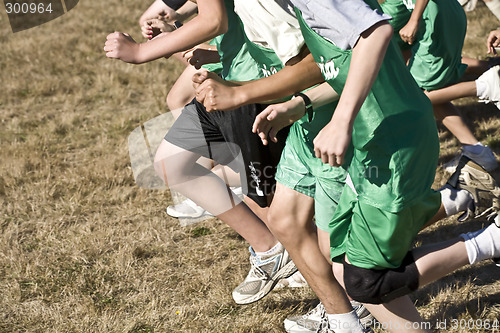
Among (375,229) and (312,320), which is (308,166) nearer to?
(375,229)

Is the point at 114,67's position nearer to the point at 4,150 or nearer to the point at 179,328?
the point at 4,150

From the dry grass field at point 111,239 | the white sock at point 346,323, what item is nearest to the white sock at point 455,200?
the dry grass field at point 111,239

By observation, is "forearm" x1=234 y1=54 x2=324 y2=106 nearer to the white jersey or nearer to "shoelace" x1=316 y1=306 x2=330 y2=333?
the white jersey

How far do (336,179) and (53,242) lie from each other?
182 centimetres

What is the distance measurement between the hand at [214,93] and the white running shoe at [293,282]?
122cm

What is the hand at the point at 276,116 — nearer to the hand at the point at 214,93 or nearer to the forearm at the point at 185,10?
the hand at the point at 214,93

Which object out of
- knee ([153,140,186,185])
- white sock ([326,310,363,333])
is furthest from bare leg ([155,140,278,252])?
white sock ([326,310,363,333])

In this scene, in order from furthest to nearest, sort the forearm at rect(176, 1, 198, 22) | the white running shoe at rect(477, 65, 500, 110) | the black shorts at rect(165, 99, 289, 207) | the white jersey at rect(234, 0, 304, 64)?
1. the white running shoe at rect(477, 65, 500, 110)
2. the forearm at rect(176, 1, 198, 22)
3. the black shorts at rect(165, 99, 289, 207)
4. the white jersey at rect(234, 0, 304, 64)

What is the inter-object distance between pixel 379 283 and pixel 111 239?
1.84m

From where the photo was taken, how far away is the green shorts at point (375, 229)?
2035 millimetres

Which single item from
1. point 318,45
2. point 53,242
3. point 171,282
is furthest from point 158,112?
point 318,45

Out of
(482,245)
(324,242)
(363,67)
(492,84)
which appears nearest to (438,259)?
(482,245)

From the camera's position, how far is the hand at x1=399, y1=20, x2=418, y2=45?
363cm

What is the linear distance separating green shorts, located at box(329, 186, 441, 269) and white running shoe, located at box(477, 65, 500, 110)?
6.49 feet
